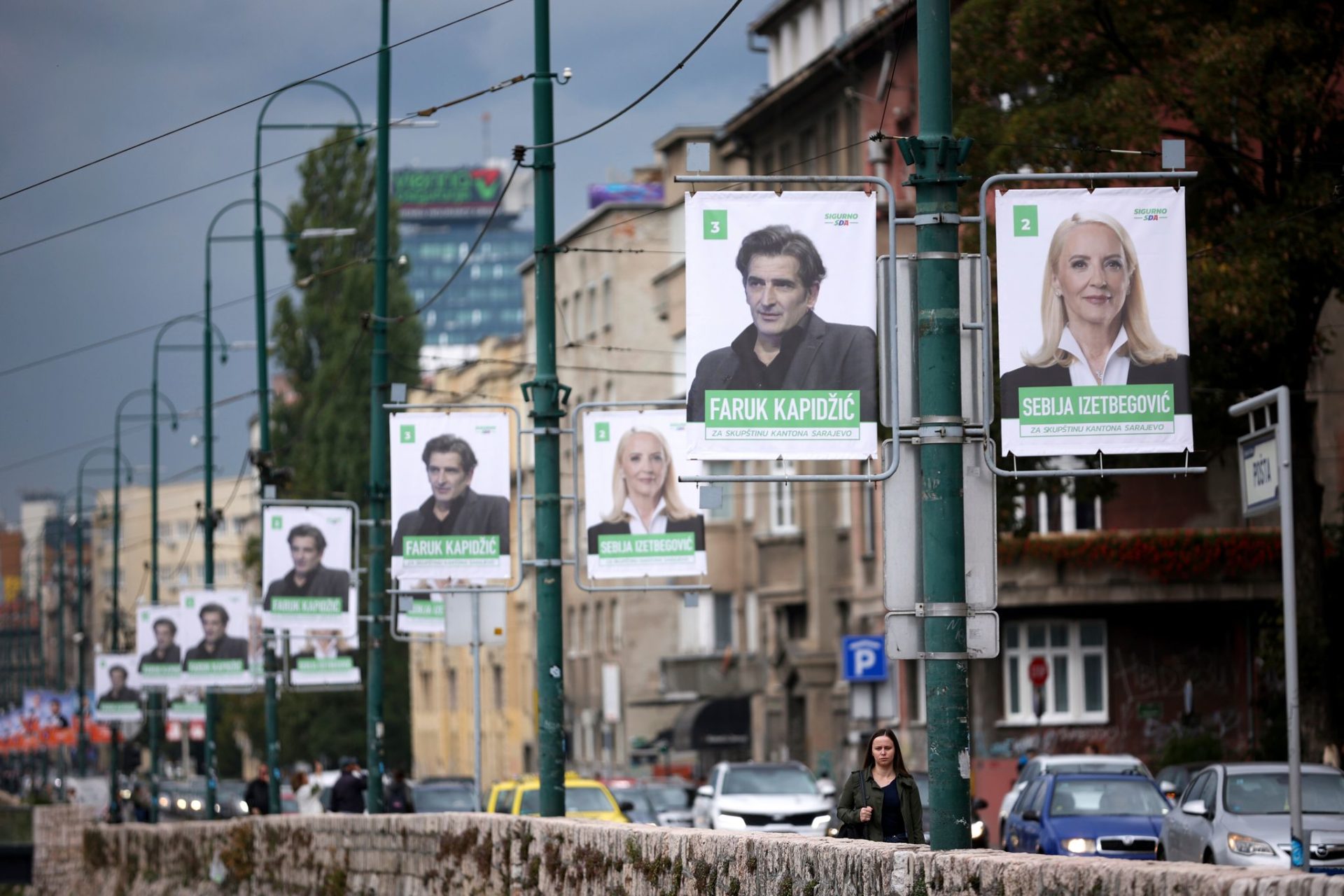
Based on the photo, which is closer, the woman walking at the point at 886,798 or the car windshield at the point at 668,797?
the woman walking at the point at 886,798

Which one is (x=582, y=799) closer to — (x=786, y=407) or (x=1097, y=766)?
(x=1097, y=766)

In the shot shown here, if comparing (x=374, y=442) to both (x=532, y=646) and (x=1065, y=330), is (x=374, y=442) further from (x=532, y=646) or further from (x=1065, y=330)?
(x=532, y=646)

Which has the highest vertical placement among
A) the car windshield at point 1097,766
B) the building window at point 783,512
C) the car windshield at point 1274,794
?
the building window at point 783,512

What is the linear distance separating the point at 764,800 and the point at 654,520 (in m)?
9.94

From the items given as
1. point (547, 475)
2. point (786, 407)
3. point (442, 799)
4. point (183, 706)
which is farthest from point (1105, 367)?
point (183, 706)

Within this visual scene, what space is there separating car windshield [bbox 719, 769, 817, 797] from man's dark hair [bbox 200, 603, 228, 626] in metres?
14.8

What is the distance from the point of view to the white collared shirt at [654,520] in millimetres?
22969

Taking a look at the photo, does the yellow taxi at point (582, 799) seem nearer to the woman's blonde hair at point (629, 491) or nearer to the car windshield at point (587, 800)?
the car windshield at point (587, 800)

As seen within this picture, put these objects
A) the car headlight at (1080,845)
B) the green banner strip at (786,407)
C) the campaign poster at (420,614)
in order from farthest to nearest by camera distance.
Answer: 1. the campaign poster at (420,614)
2. the car headlight at (1080,845)
3. the green banner strip at (786,407)

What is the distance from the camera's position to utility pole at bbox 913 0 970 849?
39.5 ft

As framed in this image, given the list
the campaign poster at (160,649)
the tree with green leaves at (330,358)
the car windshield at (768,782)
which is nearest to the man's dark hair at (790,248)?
the car windshield at (768,782)

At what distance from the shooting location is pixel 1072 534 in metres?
45.5

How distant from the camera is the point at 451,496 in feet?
75.3

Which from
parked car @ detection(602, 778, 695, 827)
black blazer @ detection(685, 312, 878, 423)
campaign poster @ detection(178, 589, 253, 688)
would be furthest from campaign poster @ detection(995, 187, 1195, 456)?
campaign poster @ detection(178, 589, 253, 688)
